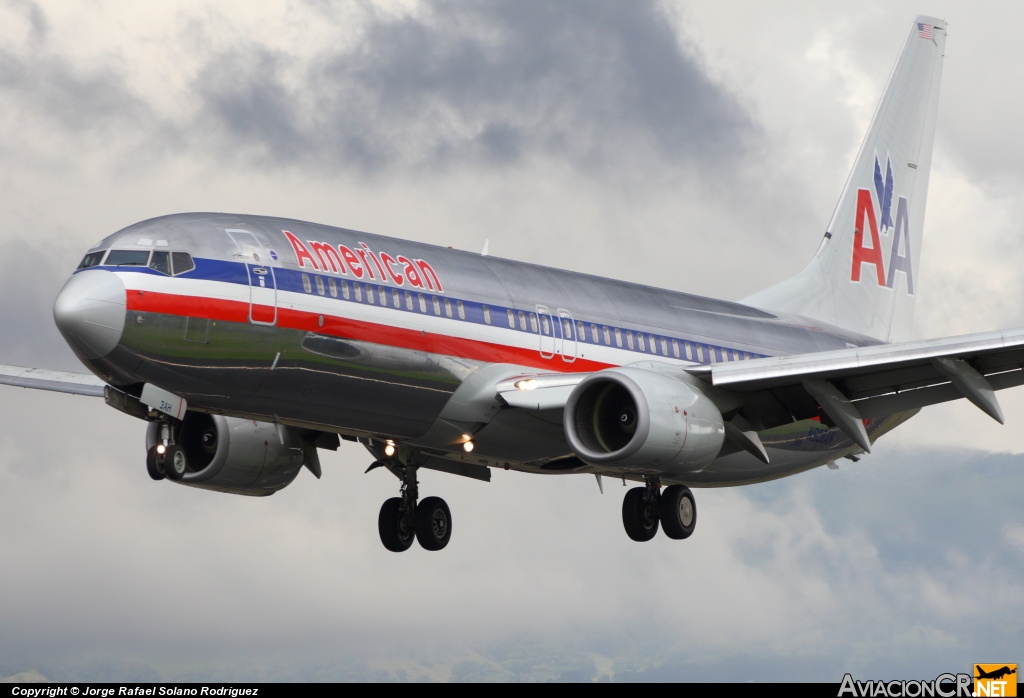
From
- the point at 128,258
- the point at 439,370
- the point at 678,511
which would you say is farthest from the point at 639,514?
the point at 128,258

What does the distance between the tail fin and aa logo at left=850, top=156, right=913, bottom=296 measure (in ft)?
0.09

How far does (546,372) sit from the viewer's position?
3095cm

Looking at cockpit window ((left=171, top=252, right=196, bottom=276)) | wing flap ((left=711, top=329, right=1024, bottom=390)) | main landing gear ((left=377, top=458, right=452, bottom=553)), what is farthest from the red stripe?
main landing gear ((left=377, top=458, right=452, bottom=553))

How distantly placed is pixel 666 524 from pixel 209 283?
461 inches

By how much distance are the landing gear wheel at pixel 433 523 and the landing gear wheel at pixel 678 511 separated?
4847mm

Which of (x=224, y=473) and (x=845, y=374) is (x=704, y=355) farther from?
(x=224, y=473)

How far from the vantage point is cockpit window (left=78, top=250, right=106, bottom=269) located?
26.5 metres

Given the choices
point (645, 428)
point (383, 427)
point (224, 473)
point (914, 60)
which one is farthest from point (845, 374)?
point (914, 60)

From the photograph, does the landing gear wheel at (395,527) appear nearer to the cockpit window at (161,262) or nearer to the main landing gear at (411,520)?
the main landing gear at (411,520)

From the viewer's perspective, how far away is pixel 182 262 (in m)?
26.4

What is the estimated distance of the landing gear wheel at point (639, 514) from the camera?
3300cm

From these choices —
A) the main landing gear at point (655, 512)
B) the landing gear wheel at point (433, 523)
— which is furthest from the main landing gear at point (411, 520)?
the main landing gear at point (655, 512)

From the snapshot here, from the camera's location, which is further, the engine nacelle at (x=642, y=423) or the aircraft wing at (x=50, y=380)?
the aircraft wing at (x=50, y=380)

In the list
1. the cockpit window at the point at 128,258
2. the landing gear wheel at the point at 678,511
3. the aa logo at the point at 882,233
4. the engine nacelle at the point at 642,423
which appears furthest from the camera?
the aa logo at the point at 882,233
